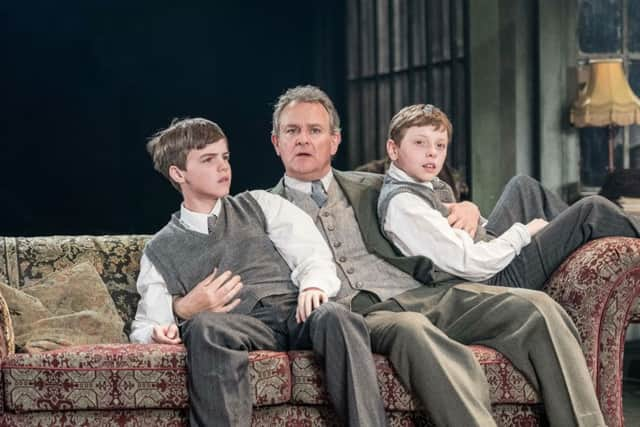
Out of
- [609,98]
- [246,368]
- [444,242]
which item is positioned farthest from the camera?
[609,98]

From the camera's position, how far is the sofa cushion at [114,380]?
10.7ft

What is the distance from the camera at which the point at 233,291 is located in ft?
11.7

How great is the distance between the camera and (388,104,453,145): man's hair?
12.2 feet

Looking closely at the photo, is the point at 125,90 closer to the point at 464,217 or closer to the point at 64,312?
the point at 64,312

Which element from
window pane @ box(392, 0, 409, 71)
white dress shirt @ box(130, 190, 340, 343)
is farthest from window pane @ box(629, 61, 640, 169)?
white dress shirt @ box(130, 190, 340, 343)

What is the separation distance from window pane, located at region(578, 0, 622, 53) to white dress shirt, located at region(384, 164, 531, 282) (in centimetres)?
230

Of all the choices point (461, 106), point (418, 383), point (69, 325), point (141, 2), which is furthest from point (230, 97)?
point (418, 383)

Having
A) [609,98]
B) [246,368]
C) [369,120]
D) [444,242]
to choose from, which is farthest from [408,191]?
[369,120]

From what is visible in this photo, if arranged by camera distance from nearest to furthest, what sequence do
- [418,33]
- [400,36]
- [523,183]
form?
[523,183]
[418,33]
[400,36]

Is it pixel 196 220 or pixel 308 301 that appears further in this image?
pixel 196 220

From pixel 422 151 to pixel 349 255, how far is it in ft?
1.33

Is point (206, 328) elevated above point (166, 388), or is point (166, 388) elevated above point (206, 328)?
point (206, 328)

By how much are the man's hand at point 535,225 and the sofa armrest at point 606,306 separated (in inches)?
11.1

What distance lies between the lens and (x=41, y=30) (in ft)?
27.2
